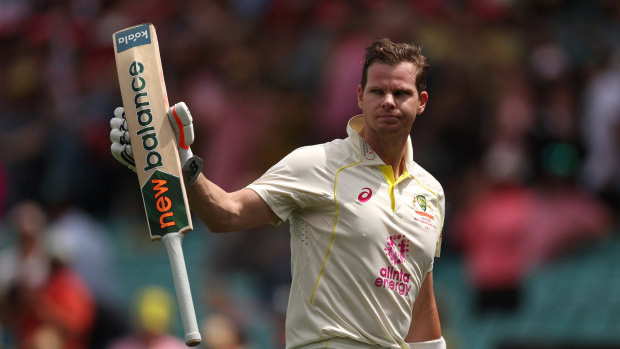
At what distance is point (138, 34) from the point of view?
14.8ft

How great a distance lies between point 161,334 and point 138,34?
5233mm

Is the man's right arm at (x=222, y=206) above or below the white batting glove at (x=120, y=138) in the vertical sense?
below

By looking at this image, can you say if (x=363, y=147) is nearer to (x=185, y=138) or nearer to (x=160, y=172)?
(x=185, y=138)

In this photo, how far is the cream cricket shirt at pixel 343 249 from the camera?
4.53 m

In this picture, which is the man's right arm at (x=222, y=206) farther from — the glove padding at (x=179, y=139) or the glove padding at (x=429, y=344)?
the glove padding at (x=429, y=344)

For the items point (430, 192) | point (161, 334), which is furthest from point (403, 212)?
point (161, 334)

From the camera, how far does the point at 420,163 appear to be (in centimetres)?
1010

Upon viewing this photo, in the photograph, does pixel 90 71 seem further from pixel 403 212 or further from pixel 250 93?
pixel 403 212

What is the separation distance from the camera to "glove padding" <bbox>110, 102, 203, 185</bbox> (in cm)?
430

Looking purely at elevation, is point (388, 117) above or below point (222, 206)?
above

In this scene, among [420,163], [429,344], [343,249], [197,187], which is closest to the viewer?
[197,187]

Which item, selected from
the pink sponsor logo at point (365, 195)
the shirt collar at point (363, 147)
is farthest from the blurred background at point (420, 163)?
the pink sponsor logo at point (365, 195)

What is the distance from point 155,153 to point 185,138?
0.13 meters

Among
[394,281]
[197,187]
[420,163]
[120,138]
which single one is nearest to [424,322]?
[394,281]
